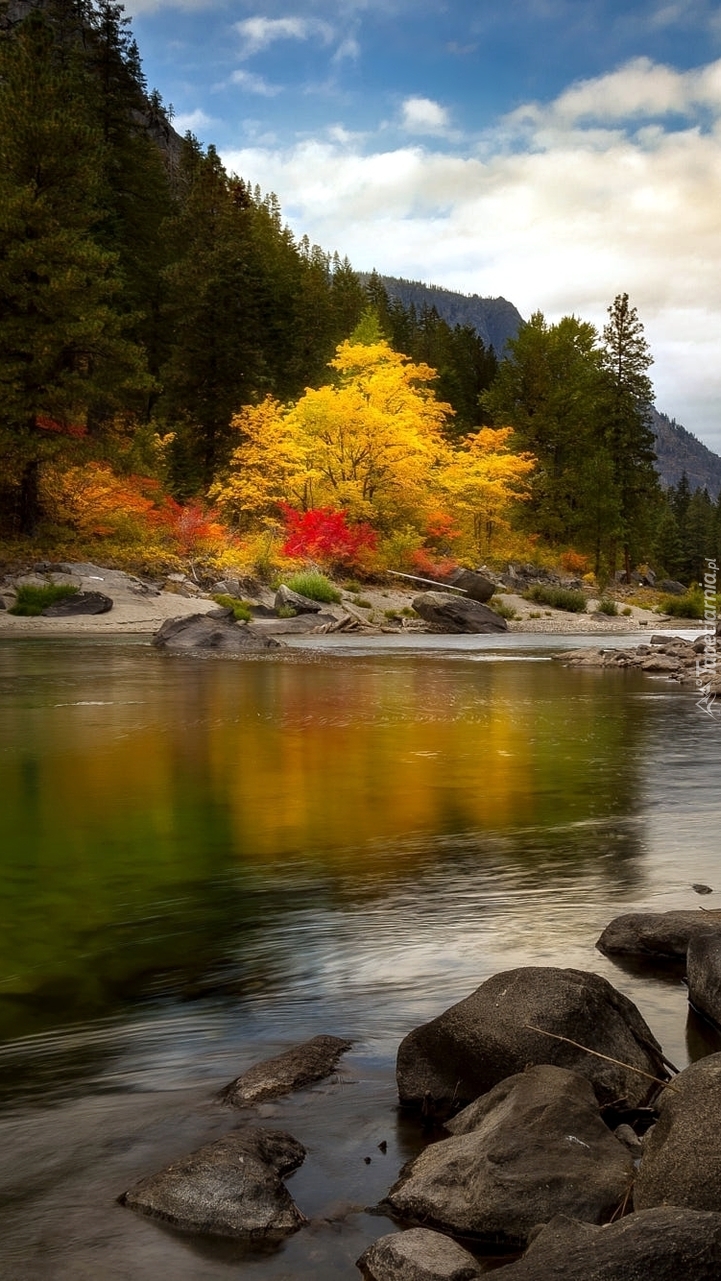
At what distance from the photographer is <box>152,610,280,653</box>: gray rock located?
27250 millimetres

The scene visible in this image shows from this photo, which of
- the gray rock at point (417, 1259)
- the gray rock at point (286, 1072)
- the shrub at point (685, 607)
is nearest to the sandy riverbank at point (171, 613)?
the shrub at point (685, 607)

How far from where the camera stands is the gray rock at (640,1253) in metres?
2.45

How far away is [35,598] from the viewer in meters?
31.5

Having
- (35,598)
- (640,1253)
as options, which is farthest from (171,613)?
(640,1253)

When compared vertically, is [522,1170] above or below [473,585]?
below

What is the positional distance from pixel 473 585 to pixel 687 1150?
40.5m

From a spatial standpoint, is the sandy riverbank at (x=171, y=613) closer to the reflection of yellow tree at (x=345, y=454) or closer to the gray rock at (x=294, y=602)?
the gray rock at (x=294, y=602)

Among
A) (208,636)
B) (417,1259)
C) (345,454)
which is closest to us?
(417,1259)

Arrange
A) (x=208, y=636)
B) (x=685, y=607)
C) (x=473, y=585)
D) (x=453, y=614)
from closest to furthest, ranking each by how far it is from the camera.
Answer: (x=208, y=636) < (x=453, y=614) < (x=473, y=585) < (x=685, y=607)

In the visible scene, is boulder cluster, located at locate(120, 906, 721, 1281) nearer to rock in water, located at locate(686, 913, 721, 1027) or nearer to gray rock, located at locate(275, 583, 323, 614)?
rock in water, located at locate(686, 913, 721, 1027)

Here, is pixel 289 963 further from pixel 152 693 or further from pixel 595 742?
pixel 152 693

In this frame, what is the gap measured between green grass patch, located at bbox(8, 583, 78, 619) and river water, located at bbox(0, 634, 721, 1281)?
1676 centimetres

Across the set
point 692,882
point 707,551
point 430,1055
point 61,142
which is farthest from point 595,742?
point 707,551

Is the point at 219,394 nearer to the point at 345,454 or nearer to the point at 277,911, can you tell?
the point at 345,454
